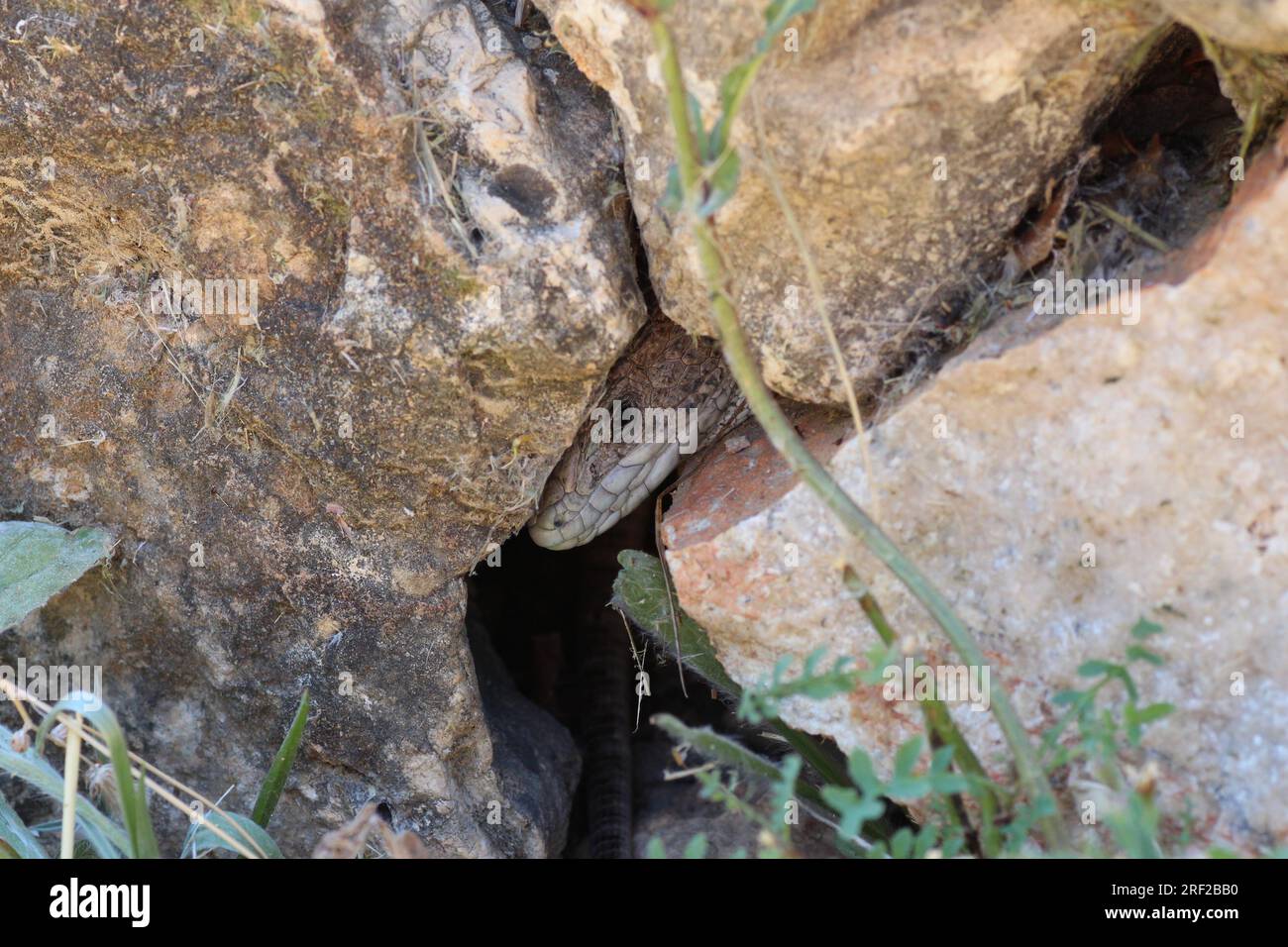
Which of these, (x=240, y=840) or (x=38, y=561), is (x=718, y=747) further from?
(x=38, y=561)

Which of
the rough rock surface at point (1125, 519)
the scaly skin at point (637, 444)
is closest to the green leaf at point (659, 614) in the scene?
the scaly skin at point (637, 444)

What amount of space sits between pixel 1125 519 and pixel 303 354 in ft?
5.54

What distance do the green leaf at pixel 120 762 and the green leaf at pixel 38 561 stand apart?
0.57 metres

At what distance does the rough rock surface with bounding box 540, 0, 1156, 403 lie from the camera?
1938 millimetres

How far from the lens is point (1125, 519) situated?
1.96m

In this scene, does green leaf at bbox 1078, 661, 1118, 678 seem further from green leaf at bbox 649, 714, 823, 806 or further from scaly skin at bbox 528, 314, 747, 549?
scaly skin at bbox 528, 314, 747, 549

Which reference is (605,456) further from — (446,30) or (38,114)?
(38,114)

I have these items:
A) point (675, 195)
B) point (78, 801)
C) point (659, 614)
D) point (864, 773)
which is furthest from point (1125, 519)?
point (78, 801)

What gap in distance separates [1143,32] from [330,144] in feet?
5.05

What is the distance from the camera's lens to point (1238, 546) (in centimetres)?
189

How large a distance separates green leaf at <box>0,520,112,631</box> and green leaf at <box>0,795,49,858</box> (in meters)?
0.40

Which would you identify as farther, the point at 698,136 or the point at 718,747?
the point at 718,747

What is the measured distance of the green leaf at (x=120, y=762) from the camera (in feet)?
6.22

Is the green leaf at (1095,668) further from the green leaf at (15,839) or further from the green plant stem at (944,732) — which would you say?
the green leaf at (15,839)
